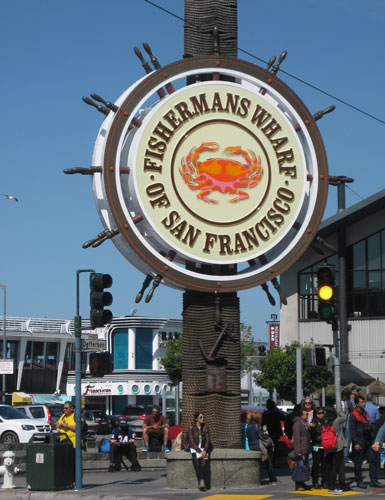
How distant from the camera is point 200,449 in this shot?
19109 millimetres

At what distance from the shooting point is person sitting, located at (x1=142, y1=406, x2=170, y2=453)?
2693 cm

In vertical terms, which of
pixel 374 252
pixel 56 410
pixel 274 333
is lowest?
pixel 56 410

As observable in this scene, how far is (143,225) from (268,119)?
3405 millimetres

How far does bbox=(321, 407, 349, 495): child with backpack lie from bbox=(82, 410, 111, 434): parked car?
3486 centimetres

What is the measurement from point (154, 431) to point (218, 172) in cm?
945

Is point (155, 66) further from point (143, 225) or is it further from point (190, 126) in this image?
point (143, 225)

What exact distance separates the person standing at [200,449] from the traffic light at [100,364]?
2072 millimetres

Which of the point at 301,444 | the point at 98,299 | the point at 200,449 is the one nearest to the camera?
the point at 98,299

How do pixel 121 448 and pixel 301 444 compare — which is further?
pixel 121 448

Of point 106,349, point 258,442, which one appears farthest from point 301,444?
point 106,349

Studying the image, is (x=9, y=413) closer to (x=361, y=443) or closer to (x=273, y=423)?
(x=273, y=423)

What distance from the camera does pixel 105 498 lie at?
17.9m

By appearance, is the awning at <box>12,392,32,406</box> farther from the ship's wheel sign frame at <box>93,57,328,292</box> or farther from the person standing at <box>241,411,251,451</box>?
the ship's wheel sign frame at <box>93,57,328,292</box>

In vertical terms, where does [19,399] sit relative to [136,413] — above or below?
above
